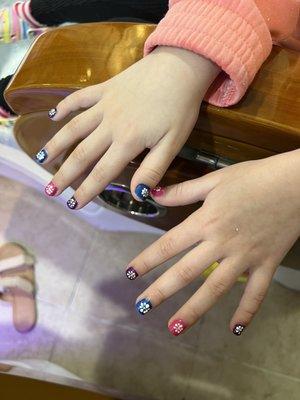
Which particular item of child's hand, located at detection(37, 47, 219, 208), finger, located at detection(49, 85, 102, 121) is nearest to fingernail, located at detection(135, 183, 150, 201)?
child's hand, located at detection(37, 47, 219, 208)

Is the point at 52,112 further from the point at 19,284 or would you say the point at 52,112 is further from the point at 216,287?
the point at 19,284

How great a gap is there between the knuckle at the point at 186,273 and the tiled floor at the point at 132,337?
0.66 meters

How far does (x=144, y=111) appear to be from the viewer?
0.53 meters

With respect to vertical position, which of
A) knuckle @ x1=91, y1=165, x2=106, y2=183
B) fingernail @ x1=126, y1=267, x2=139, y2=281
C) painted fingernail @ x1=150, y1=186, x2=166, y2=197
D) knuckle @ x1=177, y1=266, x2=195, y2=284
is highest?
knuckle @ x1=91, y1=165, x2=106, y2=183

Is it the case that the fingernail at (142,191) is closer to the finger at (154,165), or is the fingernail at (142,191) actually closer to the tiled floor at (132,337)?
the finger at (154,165)

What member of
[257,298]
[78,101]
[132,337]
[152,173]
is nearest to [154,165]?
[152,173]

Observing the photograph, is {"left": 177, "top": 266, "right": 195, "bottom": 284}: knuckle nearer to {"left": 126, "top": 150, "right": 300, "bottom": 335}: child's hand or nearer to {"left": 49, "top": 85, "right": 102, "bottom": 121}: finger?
{"left": 126, "top": 150, "right": 300, "bottom": 335}: child's hand

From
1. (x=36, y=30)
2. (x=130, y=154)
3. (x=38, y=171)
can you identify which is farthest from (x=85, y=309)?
(x=130, y=154)

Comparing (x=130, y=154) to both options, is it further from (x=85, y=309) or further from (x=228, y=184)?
(x=85, y=309)

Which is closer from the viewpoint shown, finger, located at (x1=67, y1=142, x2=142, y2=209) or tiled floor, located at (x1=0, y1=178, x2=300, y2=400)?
finger, located at (x1=67, y1=142, x2=142, y2=209)

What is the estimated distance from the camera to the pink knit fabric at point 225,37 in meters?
0.52

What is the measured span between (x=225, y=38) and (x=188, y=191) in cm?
18

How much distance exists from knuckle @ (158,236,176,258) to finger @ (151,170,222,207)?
0.05 meters

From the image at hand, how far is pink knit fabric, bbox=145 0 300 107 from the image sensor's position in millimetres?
525
